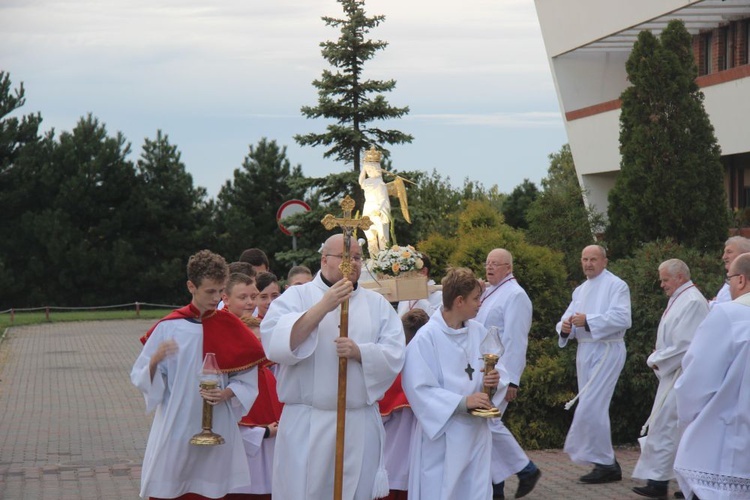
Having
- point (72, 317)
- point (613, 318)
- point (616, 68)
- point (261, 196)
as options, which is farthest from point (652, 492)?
point (261, 196)

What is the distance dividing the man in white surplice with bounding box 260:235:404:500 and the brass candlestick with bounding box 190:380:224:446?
1.47 ft

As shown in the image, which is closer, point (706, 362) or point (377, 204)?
point (706, 362)

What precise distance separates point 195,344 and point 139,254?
40.4 metres

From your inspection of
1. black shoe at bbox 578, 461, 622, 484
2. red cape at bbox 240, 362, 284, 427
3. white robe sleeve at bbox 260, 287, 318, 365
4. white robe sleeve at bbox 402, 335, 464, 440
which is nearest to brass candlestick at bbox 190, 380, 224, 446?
white robe sleeve at bbox 260, 287, 318, 365

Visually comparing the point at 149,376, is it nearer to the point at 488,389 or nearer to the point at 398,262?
the point at 488,389

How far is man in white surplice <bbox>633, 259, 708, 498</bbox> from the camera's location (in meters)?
9.54

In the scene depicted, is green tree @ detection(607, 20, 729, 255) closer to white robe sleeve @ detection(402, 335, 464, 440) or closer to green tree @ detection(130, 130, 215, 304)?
white robe sleeve @ detection(402, 335, 464, 440)

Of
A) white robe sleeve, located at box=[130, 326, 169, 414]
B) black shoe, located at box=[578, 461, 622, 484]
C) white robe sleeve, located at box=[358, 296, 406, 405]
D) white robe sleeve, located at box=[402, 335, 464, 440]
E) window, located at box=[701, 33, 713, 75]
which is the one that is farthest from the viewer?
window, located at box=[701, 33, 713, 75]

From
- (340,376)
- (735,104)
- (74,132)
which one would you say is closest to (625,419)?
(340,376)

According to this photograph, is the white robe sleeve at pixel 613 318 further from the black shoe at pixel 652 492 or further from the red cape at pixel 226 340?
the red cape at pixel 226 340

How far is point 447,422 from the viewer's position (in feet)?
23.2

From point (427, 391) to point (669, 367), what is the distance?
3415mm

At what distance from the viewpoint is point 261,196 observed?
46.6 meters

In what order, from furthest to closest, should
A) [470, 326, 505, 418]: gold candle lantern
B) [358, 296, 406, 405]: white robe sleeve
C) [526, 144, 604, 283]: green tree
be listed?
1. [526, 144, 604, 283]: green tree
2. [470, 326, 505, 418]: gold candle lantern
3. [358, 296, 406, 405]: white robe sleeve
